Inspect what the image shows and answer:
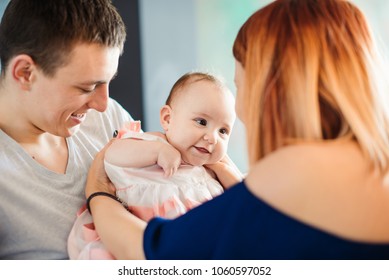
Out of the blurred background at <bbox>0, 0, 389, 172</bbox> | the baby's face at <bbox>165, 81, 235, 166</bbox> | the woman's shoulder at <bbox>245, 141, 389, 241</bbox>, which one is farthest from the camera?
the blurred background at <bbox>0, 0, 389, 172</bbox>

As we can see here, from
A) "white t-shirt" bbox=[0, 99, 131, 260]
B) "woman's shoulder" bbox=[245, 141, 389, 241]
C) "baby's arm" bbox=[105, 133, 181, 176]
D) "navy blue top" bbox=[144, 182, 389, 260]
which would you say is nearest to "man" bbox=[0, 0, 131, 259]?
"white t-shirt" bbox=[0, 99, 131, 260]

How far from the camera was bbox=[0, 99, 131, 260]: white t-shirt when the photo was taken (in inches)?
44.4

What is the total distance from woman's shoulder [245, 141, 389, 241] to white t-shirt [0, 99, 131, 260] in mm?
611

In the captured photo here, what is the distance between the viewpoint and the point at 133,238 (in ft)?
3.33

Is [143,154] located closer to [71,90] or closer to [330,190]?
[71,90]

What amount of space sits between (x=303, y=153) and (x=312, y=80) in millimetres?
144

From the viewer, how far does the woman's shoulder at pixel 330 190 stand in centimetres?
77

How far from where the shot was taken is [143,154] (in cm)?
121

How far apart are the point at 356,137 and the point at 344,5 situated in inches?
11.1

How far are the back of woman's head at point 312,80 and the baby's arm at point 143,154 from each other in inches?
12.5

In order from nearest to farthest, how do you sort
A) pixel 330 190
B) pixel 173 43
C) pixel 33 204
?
1. pixel 330 190
2. pixel 33 204
3. pixel 173 43

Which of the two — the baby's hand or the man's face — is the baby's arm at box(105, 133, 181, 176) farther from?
the man's face

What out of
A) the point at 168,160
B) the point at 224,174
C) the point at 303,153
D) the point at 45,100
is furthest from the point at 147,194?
the point at 303,153

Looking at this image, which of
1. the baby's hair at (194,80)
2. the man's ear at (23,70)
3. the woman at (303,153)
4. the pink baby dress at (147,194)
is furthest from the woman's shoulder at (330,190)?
the man's ear at (23,70)
